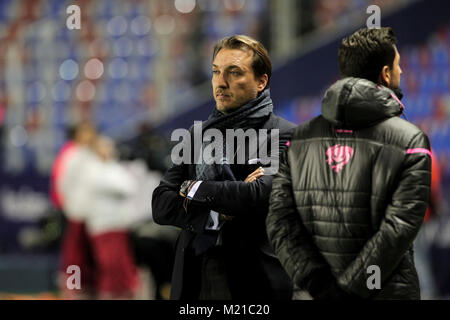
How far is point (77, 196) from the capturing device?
7.39 metres

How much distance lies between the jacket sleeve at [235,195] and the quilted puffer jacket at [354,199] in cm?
22

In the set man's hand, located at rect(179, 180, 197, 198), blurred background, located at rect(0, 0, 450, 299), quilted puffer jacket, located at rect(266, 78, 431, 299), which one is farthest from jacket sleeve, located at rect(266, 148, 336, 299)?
blurred background, located at rect(0, 0, 450, 299)

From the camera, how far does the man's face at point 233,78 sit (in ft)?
10.1

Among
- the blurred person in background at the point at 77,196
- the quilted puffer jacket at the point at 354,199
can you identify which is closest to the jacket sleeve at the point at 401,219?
the quilted puffer jacket at the point at 354,199

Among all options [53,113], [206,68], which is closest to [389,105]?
[206,68]

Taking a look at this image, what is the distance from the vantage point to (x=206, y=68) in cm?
1020

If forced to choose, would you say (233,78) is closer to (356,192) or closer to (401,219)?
(356,192)

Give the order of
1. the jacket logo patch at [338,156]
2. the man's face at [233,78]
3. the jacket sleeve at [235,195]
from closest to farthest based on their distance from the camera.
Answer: the jacket logo patch at [338,156]
the jacket sleeve at [235,195]
the man's face at [233,78]

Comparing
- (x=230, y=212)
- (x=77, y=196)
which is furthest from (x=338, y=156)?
(x=77, y=196)

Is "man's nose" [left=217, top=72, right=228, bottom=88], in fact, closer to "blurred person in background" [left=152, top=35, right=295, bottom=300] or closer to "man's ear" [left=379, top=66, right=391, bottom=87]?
"blurred person in background" [left=152, top=35, right=295, bottom=300]

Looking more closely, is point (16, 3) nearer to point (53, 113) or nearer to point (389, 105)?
point (53, 113)

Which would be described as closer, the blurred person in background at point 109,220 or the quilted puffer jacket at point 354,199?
the quilted puffer jacket at point 354,199

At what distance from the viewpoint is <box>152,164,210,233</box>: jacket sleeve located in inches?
120

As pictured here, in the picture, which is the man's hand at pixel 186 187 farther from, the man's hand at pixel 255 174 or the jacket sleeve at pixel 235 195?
the man's hand at pixel 255 174
